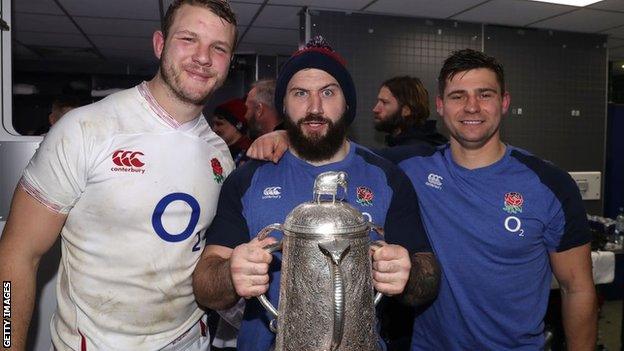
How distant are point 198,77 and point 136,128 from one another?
0.25 meters

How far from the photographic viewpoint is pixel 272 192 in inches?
54.8

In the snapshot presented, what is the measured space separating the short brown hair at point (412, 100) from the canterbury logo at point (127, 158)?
197 cm

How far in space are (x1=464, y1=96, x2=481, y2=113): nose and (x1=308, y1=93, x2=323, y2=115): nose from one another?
60cm

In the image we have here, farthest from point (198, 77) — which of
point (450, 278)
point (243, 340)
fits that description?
point (450, 278)

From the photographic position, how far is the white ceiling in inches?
161

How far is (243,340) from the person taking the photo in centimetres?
142

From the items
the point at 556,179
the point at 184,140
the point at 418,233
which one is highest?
the point at 184,140

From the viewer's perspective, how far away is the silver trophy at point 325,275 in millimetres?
931

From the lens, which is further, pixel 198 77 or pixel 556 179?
pixel 556 179

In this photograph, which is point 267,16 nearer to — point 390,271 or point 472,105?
point 472,105

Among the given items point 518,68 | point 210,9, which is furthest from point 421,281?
point 518,68

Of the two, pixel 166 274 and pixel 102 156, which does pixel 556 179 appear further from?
pixel 102 156

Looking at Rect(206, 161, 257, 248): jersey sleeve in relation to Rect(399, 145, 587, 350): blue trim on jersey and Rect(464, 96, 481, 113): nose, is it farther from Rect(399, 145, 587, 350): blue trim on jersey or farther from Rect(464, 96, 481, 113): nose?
Rect(464, 96, 481, 113): nose

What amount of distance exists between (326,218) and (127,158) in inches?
29.2
